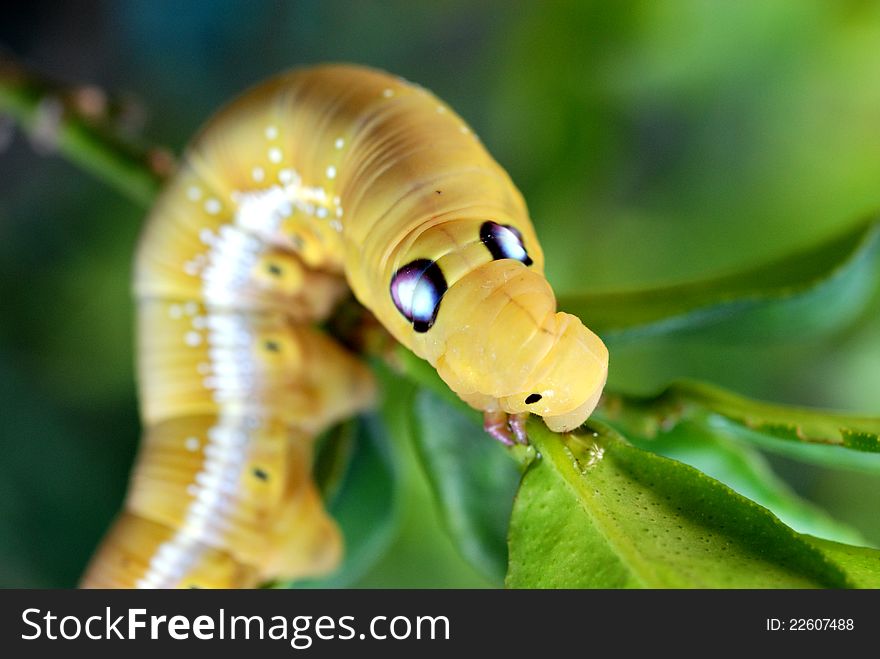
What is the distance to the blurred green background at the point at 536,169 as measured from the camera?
108 inches

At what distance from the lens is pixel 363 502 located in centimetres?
191

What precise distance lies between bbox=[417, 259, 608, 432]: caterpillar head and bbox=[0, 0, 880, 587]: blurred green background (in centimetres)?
151

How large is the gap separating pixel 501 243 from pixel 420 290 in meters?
0.13

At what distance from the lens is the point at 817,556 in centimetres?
99

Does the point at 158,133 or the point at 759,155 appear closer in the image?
the point at 759,155

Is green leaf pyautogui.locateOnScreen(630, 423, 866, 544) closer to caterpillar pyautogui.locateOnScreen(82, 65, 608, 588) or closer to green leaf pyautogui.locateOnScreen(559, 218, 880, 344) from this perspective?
green leaf pyautogui.locateOnScreen(559, 218, 880, 344)

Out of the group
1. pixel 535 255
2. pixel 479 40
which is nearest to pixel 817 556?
pixel 535 255

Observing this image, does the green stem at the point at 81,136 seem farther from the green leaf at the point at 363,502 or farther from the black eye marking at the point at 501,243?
the black eye marking at the point at 501,243

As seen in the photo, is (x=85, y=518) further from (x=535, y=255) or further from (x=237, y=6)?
(x=535, y=255)

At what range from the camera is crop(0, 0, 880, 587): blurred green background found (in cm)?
275

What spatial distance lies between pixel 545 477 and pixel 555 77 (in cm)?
192
